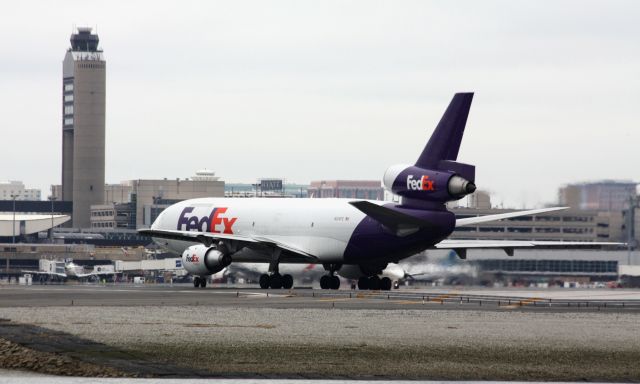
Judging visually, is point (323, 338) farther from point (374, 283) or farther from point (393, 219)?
point (374, 283)

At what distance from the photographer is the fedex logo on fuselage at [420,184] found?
6600 cm

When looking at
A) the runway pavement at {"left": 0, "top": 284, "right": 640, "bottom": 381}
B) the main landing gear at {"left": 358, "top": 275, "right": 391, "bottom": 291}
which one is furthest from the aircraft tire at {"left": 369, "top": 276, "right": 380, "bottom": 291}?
the runway pavement at {"left": 0, "top": 284, "right": 640, "bottom": 381}

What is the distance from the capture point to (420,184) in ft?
218

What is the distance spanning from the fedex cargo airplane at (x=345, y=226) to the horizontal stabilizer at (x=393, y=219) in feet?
0.16

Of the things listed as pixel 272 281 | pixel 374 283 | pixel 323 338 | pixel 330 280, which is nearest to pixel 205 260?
pixel 272 281

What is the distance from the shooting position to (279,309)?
5228 cm

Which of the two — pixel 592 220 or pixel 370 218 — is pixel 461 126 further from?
pixel 592 220

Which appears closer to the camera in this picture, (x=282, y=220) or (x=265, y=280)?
(x=265, y=280)

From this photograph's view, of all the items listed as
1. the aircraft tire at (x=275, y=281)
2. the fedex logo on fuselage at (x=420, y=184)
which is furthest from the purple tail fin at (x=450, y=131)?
the aircraft tire at (x=275, y=281)

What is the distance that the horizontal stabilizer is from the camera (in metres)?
66.7

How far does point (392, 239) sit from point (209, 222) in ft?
44.1

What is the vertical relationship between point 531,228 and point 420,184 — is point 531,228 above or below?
below

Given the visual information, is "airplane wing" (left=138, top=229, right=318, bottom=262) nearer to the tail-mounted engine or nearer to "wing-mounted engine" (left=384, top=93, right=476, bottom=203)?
the tail-mounted engine

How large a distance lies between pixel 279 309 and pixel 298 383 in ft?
69.0
